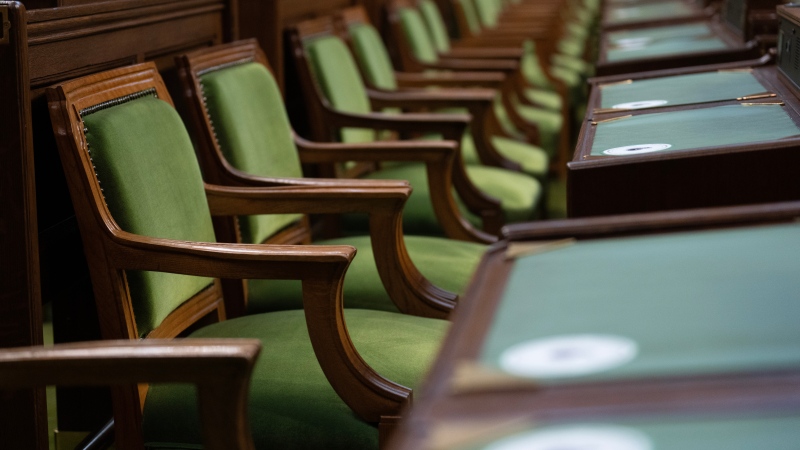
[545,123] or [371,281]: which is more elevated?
[371,281]

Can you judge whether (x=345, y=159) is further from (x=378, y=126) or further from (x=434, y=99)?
(x=434, y=99)

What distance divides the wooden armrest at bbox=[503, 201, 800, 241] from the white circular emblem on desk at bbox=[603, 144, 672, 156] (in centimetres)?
45

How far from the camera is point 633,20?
154 inches

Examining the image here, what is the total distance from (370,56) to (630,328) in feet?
8.50

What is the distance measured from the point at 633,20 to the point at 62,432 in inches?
105

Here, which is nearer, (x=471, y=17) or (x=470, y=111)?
(x=470, y=111)

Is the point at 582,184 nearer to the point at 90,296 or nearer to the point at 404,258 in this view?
the point at 404,258

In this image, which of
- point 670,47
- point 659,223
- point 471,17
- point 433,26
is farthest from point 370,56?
point 659,223

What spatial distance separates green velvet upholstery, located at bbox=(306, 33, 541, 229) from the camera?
102 inches

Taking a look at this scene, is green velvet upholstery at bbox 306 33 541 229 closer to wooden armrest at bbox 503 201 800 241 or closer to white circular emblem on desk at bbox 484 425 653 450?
wooden armrest at bbox 503 201 800 241

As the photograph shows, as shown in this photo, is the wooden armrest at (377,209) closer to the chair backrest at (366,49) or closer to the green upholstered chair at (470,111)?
the green upholstered chair at (470,111)

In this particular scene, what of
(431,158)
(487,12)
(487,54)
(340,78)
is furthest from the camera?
(487,12)

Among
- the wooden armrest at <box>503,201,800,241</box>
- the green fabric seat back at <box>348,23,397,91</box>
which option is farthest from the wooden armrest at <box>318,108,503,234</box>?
the wooden armrest at <box>503,201,800,241</box>

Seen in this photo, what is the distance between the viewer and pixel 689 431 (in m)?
0.67
